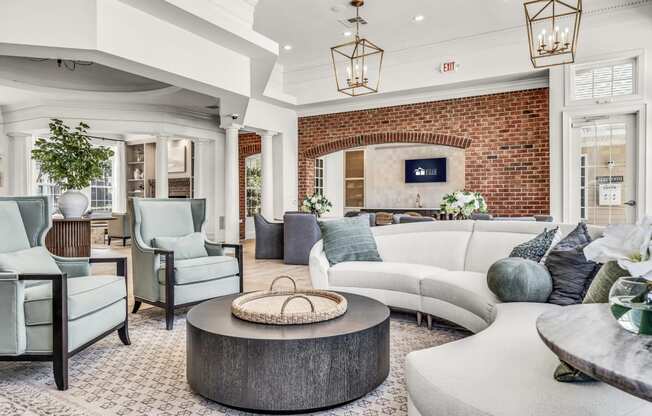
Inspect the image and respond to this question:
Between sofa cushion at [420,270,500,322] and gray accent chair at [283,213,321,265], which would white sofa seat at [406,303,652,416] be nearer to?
sofa cushion at [420,270,500,322]

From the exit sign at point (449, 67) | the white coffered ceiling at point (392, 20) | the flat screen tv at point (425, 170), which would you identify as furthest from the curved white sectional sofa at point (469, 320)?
the flat screen tv at point (425, 170)

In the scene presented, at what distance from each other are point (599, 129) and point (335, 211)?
24.3 feet

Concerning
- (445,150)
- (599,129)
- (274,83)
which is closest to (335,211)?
(445,150)

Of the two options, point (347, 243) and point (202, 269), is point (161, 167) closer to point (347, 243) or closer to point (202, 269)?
point (202, 269)

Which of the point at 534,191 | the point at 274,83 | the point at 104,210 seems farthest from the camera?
the point at 104,210

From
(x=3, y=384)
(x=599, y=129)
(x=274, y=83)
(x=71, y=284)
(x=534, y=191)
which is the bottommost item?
(x=3, y=384)

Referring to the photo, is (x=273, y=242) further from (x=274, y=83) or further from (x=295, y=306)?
(x=295, y=306)

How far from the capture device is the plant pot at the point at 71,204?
5.04 meters

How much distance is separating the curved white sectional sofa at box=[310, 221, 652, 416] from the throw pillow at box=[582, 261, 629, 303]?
0.91 ft

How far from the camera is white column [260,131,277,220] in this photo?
28.9 ft

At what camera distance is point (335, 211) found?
1274cm

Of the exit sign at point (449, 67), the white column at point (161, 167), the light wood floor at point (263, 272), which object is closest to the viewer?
the light wood floor at point (263, 272)

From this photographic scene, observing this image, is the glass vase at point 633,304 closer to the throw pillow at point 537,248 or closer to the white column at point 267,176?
the throw pillow at point 537,248

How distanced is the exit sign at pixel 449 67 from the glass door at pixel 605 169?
193 centimetres
